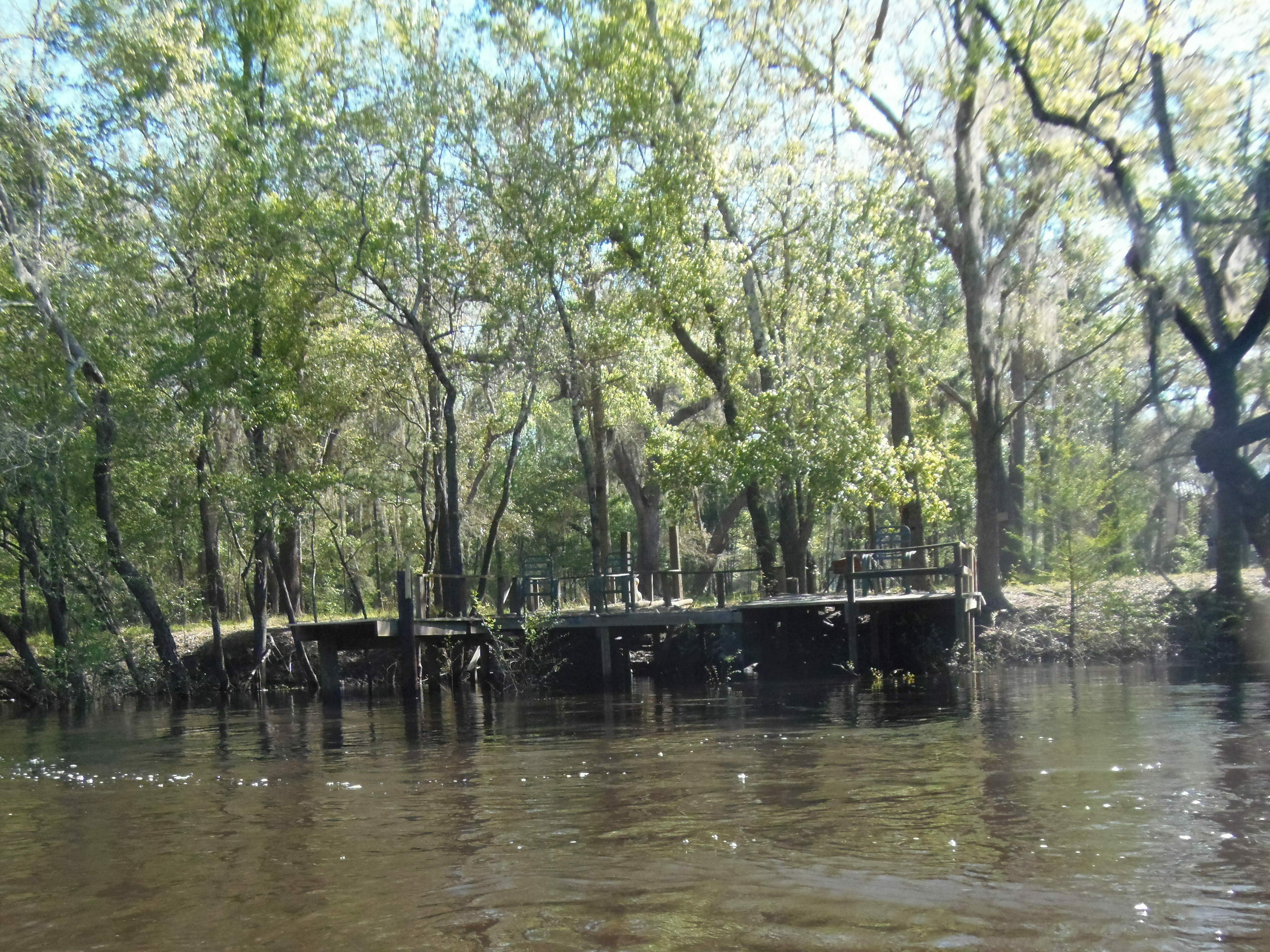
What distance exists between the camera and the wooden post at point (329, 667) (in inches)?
907

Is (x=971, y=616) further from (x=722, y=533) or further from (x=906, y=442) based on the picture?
(x=722, y=533)

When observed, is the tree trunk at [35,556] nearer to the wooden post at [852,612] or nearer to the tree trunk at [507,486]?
the tree trunk at [507,486]

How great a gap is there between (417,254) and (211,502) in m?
6.85

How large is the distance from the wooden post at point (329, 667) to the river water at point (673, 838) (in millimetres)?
8258

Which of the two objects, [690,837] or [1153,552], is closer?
[690,837]

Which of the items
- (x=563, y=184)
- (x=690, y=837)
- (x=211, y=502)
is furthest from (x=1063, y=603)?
(x=690, y=837)

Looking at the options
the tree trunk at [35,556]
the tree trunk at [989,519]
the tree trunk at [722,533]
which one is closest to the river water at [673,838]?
the tree trunk at [35,556]

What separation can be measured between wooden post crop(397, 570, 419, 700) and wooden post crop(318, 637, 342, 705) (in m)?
1.75

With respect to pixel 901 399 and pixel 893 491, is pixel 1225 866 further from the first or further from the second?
pixel 901 399

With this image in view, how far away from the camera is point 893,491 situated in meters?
25.3

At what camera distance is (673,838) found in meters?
7.46

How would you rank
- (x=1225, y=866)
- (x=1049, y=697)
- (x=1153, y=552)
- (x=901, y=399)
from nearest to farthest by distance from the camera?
(x=1225, y=866)
(x=1049, y=697)
(x=901, y=399)
(x=1153, y=552)

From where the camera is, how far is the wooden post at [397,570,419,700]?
71.6 ft

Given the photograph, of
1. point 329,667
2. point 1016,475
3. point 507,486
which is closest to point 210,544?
point 329,667
